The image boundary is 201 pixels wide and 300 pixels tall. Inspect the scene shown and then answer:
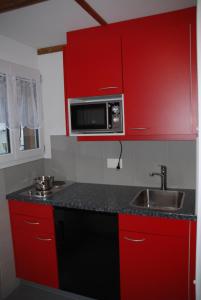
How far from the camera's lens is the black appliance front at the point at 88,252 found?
1976mm

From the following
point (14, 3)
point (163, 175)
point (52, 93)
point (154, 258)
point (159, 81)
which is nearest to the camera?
point (14, 3)

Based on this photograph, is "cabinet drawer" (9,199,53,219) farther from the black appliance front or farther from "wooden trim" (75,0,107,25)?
"wooden trim" (75,0,107,25)

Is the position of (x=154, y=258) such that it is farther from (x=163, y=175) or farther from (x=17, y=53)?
(x=17, y=53)

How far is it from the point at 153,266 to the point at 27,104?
194 cm

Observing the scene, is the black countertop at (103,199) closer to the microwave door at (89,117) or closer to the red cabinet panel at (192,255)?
the red cabinet panel at (192,255)

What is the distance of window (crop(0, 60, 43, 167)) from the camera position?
7.75 ft

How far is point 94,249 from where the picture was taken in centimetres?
206

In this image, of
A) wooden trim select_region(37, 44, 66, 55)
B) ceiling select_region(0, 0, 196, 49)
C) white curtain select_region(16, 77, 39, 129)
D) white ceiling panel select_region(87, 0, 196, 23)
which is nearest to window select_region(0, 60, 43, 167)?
white curtain select_region(16, 77, 39, 129)

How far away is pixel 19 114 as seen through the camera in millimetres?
2518

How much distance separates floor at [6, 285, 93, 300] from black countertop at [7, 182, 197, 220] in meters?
0.92

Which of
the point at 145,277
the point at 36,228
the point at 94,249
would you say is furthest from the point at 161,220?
the point at 36,228

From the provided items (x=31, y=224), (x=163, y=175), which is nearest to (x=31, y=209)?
(x=31, y=224)

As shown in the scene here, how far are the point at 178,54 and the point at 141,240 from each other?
1413 millimetres

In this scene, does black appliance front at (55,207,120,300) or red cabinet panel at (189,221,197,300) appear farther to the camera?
black appliance front at (55,207,120,300)
